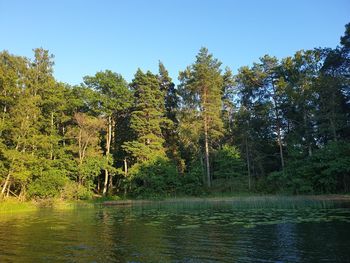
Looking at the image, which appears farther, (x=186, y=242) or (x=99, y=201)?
(x=99, y=201)

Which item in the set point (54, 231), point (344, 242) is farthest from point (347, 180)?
point (54, 231)

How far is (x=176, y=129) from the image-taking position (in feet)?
168

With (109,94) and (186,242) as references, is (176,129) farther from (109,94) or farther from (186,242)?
(186,242)

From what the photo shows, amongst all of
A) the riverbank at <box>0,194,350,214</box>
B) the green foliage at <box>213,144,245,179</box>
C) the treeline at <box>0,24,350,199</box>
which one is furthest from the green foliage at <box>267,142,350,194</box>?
the green foliage at <box>213,144,245,179</box>

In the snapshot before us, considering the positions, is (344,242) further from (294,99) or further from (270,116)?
(270,116)

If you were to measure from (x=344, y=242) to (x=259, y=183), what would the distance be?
106ft

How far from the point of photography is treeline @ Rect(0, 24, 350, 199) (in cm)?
3731

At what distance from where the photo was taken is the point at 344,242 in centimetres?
1195

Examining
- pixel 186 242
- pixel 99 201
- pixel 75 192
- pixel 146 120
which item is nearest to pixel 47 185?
pixel 75 192

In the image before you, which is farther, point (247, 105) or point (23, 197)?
point (247, 105)

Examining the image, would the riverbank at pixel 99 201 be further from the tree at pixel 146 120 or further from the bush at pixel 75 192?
the tree at pixel 146 120

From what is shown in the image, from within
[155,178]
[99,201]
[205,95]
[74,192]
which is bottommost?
[99,201]

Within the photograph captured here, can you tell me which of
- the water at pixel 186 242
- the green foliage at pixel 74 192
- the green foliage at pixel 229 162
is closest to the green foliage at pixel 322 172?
the green foliage at pixel 229 162

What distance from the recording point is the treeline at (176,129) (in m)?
37.3
